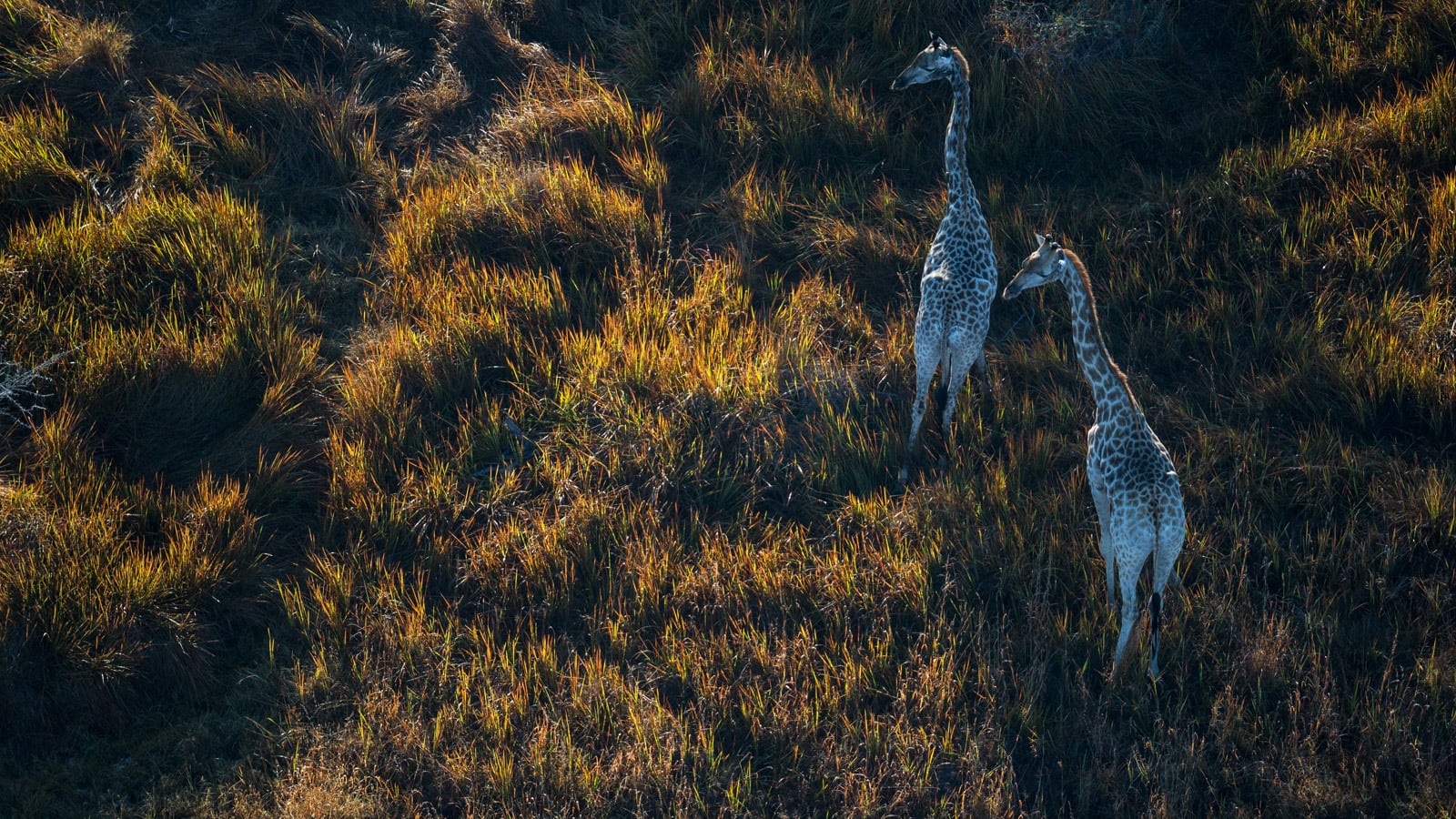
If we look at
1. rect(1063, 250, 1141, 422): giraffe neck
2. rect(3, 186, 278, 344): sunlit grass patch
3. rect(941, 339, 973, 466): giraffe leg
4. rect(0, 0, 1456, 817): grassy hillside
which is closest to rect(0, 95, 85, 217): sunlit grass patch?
rect(0, 0, 1456, 817): grassy hillside

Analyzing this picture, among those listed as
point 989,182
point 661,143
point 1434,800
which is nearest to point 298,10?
point 661,143

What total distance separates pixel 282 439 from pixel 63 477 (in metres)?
1.12

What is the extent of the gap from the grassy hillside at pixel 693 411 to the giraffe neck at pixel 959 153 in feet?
3.32

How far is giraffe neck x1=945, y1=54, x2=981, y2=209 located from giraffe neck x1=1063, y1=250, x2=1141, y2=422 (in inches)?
46.2

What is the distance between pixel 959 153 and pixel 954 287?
97 cm

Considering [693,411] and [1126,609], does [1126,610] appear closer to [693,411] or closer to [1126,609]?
[1126,609]

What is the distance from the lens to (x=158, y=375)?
6.39 metres

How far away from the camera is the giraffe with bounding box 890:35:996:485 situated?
584cm

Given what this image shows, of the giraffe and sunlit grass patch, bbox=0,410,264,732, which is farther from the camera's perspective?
the giraffe

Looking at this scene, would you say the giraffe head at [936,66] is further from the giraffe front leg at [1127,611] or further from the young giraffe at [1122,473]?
the giraffe front leg at [1127,611]

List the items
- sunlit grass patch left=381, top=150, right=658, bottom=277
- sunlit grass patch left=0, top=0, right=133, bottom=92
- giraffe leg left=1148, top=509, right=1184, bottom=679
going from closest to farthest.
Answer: giraffe leg left=1148, top=509, right=1184, bottom=679
sunlit grass patch left=381, top=150, right=658, bottom=277
sunlit grass patch left=0, top=0, right=133, bottom=92

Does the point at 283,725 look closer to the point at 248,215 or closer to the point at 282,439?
the point at 282,439

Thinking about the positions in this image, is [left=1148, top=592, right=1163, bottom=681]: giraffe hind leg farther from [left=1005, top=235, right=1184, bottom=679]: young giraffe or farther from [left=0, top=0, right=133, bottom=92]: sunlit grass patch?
[left=0, top=0, right=133, bottom=92]: sunlit grass patch

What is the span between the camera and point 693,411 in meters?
6.41
